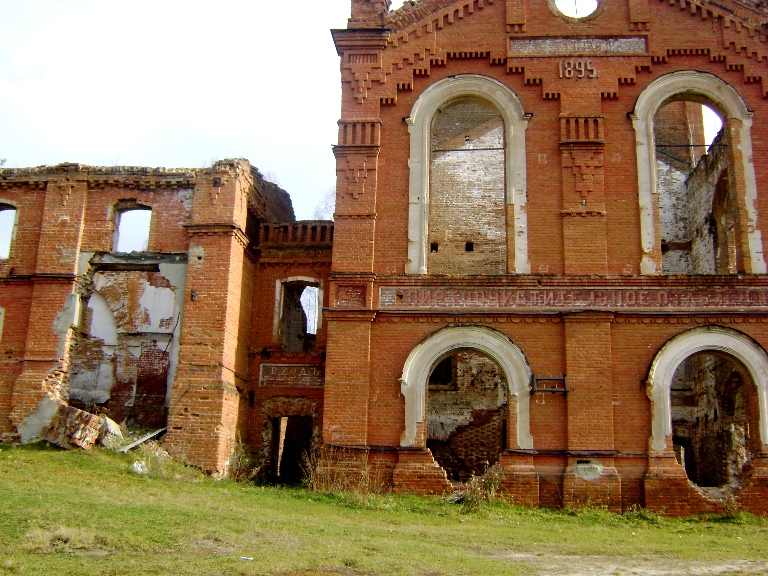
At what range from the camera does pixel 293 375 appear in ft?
57.1

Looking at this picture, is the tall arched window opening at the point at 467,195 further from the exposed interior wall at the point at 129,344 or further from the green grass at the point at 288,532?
the green grass at the point at 288,532

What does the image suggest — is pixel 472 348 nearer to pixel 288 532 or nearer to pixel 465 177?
pixel 288 532

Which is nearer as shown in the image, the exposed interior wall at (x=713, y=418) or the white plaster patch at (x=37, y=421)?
the white plaster patch at (x=37, y=421)

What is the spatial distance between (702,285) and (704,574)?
24.4 feet

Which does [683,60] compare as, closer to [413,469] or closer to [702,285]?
[702,285]

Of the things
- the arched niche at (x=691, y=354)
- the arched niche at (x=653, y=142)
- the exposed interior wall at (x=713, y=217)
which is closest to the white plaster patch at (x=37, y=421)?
the arched niche at (x=691, y=354)

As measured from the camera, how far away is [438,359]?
15.5 metres

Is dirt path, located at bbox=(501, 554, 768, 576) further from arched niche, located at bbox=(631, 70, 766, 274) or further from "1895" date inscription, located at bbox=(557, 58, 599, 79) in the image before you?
"1895" date inscription, located at bbox=(557, 58, 599, 79)

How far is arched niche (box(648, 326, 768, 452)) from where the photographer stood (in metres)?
14.9

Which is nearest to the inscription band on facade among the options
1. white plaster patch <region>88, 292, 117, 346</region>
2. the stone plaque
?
the stone plaque

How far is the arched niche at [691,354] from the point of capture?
1488cm

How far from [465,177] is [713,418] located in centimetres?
961

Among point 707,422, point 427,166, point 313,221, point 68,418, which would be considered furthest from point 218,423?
point 707,422

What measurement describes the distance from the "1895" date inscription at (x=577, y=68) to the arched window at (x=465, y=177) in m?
1.17
